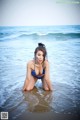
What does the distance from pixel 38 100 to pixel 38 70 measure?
0.49 m

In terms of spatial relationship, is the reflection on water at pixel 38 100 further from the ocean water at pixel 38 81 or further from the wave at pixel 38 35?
the wave at pixel 38 35

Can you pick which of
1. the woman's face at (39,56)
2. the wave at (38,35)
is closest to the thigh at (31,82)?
the woman's face at (39,56)

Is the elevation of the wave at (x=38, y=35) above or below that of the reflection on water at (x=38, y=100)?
above

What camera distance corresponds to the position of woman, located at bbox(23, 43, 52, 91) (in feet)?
10.1

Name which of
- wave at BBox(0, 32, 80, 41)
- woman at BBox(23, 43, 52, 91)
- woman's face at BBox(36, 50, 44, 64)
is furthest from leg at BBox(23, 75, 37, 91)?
wave at BBox(0, 32, 80, 41)

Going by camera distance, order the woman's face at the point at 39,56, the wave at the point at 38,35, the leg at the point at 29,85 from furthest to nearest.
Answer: the wave at the point at 38,35, the leg at the point at 29,85, the woman's face at the point at 39,56

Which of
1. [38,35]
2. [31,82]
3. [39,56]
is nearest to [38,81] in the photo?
[31,82]

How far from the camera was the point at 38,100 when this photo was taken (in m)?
2.91

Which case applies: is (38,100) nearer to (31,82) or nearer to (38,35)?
(31,82)

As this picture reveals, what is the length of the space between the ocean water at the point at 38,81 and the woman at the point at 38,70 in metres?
0.12

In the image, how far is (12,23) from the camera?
3.52 meters

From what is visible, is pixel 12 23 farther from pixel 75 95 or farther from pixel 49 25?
pixel 75 95

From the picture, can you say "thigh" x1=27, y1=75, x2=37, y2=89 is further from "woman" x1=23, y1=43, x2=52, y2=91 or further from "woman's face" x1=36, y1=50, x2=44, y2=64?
"woman's face" x1=36, y1=50, x2=44, y2=64

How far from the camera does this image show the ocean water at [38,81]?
9.07 feet
